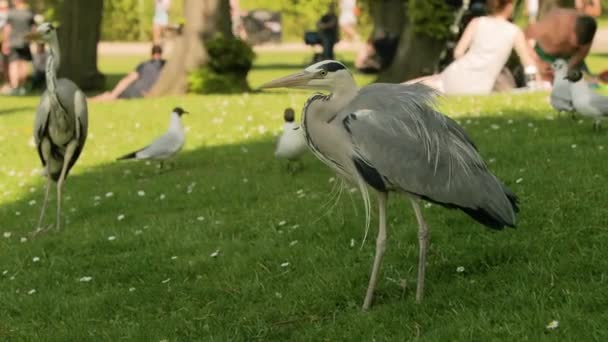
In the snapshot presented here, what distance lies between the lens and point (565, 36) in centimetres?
1705

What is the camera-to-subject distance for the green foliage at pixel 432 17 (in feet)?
68.9

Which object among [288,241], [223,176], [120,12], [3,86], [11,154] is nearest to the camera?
[288,241]

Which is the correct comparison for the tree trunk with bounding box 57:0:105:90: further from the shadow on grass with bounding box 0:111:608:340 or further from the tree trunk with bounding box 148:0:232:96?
the shadow on grass with bounding box 0:111:608:340

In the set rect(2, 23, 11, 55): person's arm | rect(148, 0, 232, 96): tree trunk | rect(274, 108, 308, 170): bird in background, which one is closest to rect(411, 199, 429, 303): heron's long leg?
rect(274, 108, 308, 170): bird in background

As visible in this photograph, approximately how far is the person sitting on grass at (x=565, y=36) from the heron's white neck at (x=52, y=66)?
360 inches

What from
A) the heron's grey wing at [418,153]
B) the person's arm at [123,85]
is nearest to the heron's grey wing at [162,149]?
the heron's grey wing at [418,153]

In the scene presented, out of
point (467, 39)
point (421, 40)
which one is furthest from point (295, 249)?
point (421, 40)

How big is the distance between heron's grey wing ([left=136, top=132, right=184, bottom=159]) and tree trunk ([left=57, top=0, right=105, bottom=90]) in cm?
1536

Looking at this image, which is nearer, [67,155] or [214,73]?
[67,155]

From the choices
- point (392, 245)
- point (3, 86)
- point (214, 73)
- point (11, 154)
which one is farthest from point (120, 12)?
point (392, 245)

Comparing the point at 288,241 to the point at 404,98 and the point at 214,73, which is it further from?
the point at 214,73

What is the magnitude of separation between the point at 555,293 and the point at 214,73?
18374 millimetres

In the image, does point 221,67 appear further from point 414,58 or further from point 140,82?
point 414,58

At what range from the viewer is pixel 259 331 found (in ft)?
20.3
